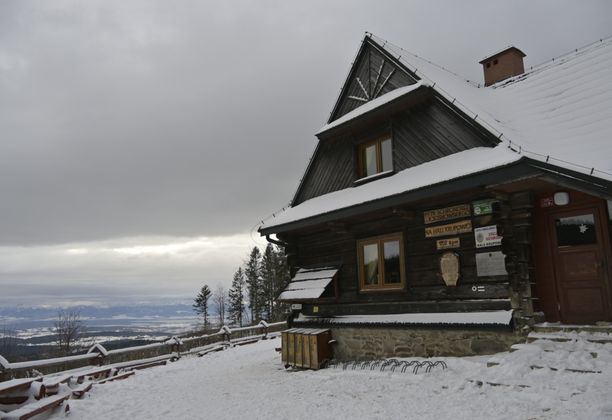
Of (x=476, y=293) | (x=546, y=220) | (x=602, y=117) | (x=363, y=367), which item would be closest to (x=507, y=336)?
(x=476, y=293)

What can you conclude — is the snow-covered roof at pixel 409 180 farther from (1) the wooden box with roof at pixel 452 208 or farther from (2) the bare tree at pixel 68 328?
(2) the bare tree at pixel 68 328

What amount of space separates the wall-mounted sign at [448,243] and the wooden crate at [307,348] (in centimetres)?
Answer: 381

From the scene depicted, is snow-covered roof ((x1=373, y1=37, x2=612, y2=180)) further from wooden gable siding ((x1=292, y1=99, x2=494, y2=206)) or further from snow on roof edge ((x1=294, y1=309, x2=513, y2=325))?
snow on roof edge ((x1=294, y1=309, x2=513, y2=325))

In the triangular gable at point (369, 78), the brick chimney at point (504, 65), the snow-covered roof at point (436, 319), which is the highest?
the brick chimney at point (504, 65)

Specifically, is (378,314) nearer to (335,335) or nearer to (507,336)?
(335,335)

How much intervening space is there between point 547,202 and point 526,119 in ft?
8.55

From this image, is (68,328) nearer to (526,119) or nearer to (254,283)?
(254,283)

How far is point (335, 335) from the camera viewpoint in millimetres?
11414

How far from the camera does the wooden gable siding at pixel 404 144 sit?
9695 millimetres

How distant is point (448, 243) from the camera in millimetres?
9195

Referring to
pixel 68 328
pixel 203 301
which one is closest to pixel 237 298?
pixel 203 301

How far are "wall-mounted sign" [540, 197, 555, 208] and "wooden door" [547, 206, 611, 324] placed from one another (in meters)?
0.18

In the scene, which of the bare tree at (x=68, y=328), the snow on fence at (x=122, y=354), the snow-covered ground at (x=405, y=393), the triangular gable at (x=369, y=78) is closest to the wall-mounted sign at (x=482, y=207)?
the snow-covered ground at (x=405, y=393)

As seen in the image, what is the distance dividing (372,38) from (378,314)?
24.7 ft
